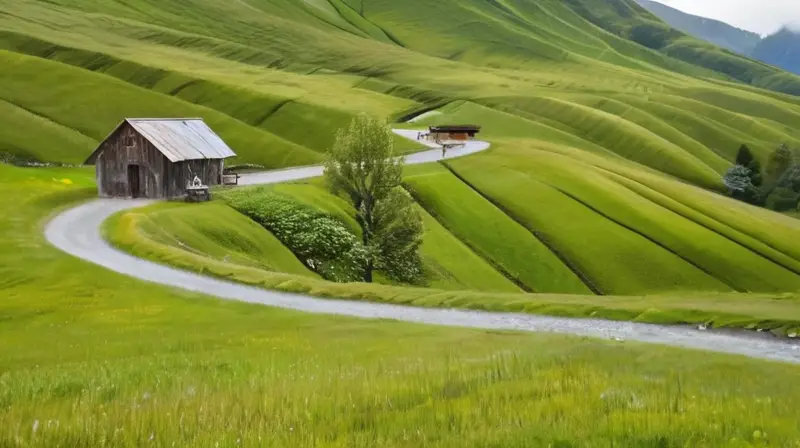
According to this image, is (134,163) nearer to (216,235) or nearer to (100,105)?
(216,235)

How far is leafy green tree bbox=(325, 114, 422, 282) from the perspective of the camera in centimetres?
6544

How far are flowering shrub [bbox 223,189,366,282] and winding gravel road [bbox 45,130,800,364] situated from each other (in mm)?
17226

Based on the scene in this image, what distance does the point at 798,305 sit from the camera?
36.8 metres

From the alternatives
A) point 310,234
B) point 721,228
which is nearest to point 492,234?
point 310,234

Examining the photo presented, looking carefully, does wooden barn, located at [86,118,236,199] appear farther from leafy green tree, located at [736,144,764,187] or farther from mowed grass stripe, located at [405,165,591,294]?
leafy green tree, located at [736,144,764,187]

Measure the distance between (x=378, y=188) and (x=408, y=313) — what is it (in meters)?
32.9

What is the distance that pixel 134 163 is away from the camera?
71.3m

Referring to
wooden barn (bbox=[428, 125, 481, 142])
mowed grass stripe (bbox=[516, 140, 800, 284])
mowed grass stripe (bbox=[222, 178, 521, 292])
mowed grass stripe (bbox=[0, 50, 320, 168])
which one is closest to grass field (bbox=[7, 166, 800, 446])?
mowed grass stripe (bbox=[222, 178, 521, 292])

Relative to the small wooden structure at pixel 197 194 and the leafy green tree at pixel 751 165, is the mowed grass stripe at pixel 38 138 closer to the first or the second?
the small wooden structure at pixel 197 194

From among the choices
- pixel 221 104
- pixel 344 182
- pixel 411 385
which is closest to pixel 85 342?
pixel 411 385

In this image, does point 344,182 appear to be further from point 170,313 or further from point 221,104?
point 221,104

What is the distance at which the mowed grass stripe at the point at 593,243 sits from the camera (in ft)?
275

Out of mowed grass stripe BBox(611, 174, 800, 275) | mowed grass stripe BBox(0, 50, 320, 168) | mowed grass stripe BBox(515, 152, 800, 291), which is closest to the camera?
mowed grass stripe BBox(515, 152, 800, 291)

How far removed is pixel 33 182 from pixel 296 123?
7241cm
